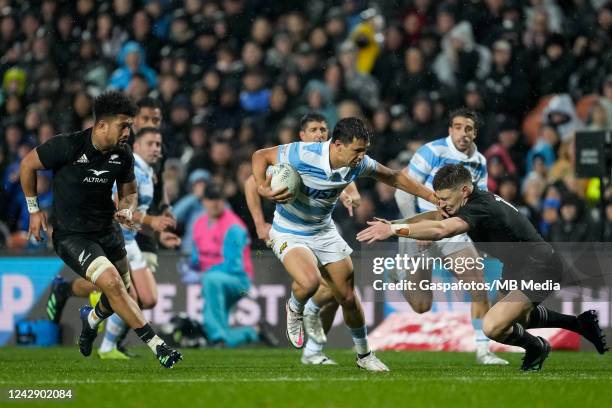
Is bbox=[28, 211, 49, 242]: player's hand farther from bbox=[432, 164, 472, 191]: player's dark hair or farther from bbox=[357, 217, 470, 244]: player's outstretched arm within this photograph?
bbox=[432, 164, 472, 191]: player's dark hair

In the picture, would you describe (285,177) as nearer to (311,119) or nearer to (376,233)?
(376,233)

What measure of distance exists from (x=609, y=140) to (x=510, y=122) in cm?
320

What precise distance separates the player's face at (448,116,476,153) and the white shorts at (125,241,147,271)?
376 centimetres

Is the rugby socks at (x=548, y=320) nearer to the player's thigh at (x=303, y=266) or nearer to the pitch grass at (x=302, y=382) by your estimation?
the pitch grass at (x=302, y=382)

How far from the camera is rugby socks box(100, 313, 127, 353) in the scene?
13.8 meters

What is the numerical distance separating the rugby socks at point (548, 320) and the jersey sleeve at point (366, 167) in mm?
1997

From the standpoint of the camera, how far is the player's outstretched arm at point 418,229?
10219 mm

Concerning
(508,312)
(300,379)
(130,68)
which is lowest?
(300,379)

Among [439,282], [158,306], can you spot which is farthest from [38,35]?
[439,282]

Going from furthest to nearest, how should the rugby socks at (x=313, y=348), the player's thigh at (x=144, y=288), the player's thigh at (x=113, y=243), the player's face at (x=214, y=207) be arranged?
the player's face at (x=214, y=207)
the player's thigh at (x=144, y=288)
the rugby socks at (x=313, y=348)
the player's thigh at (x=113, y=243)

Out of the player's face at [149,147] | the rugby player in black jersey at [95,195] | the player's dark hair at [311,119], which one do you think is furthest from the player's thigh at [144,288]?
the player's dark hair at [311,119]

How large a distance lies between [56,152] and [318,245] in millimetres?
2551

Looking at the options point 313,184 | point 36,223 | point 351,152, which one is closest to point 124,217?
point 36,223

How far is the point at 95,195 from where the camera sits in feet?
38.2
